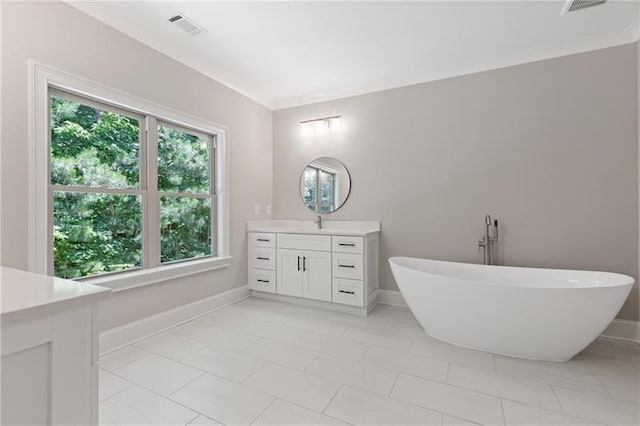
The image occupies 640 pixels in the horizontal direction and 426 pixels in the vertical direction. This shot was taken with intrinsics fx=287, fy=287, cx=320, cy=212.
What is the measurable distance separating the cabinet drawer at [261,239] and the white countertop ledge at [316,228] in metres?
0.05

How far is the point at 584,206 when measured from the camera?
8.56ft

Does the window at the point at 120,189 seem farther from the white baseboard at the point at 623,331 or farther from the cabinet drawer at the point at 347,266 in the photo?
the white baseboard at the point at 623,331

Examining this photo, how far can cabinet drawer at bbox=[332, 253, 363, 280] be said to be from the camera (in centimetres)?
302

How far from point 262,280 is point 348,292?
1.13 m

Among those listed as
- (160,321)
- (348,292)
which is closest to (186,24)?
(160,321)

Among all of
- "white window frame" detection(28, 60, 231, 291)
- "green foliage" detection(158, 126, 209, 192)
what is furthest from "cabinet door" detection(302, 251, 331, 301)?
"green foliage" detection(158, 126, 209, 192)

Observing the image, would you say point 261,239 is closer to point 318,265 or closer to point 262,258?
point 262,258

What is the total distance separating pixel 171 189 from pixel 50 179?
943 mm

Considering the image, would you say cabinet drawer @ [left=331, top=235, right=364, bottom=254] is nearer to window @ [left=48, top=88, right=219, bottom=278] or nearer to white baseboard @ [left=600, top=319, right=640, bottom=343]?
window @ [left=48, top=88, right=219, bottom=278]

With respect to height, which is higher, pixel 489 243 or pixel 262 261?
pixel 489 243

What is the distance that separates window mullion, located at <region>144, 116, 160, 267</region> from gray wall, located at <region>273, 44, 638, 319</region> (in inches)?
77.8

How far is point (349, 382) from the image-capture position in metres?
1.85

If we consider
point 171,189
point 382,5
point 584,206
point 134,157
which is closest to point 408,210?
point 584,206

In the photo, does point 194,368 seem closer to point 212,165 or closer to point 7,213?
point 7,213
